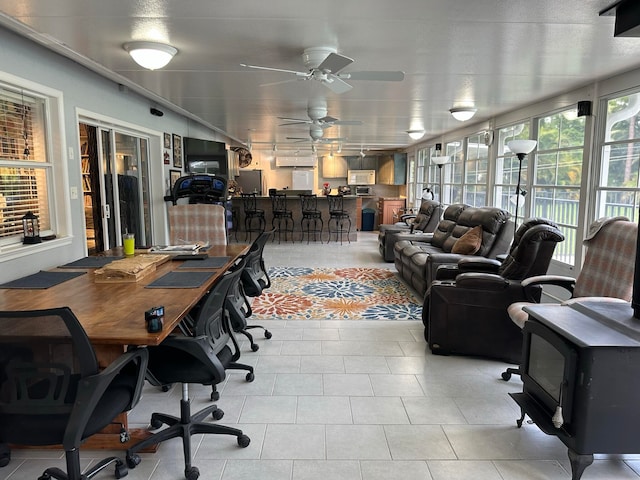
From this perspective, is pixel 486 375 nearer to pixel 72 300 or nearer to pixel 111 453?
pixel 111 453

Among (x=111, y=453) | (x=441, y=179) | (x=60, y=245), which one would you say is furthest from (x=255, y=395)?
(x=441, y=179)

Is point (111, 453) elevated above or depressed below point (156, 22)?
below

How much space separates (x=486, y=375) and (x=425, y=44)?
2399 millimetres

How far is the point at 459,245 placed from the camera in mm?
4891

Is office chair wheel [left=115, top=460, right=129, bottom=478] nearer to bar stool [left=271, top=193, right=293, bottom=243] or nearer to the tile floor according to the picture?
the tile floor

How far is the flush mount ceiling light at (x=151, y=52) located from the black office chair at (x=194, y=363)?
6.22 feet

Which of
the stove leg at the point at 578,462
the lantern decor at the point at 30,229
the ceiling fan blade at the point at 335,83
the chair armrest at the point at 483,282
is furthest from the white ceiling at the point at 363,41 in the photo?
the stove leg at the point at 578,462

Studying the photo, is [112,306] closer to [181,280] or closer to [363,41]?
[181,280]

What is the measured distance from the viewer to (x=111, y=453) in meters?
2.12

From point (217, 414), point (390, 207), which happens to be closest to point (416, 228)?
point (390, 207)

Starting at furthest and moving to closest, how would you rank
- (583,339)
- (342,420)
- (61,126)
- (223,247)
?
1. (223,247)
2. (61,126)
3. (342,420)
4. (583,339)

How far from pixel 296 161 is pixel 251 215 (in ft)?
14.4

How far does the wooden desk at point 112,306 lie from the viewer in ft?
5.62

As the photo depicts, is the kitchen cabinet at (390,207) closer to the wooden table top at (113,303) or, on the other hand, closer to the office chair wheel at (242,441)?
the wooden table top at (113,303)
